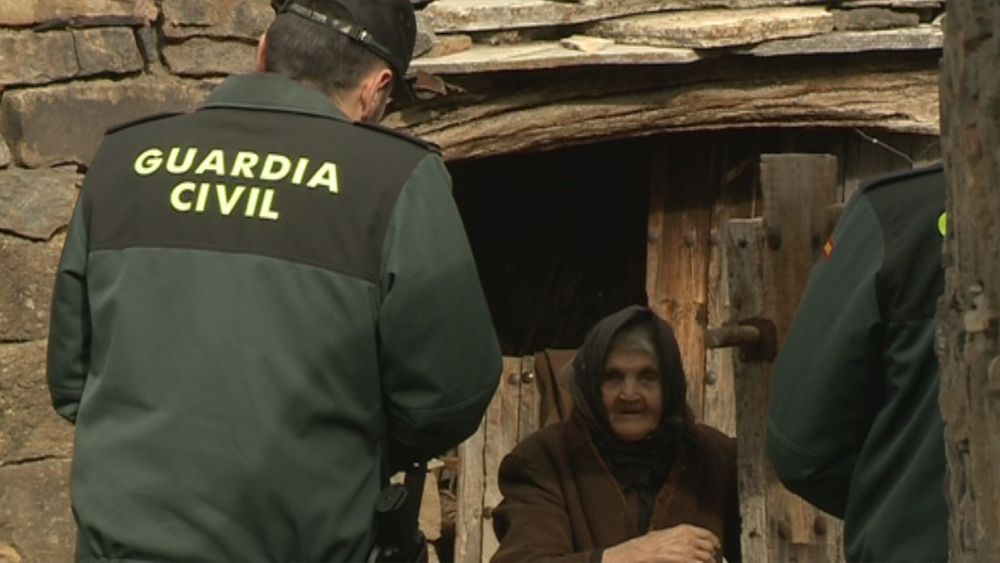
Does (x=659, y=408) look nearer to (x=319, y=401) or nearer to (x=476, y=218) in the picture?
(x=319, y=401)

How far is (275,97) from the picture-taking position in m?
3.51

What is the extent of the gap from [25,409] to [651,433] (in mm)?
1564

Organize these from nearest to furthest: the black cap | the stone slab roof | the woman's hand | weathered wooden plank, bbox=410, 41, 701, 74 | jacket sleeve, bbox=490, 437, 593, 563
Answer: the black cap
the woman's hand
jacket sleeve, bbox=490, 437, 593, 563
weathered wooden plank, bbox=410, 41, 701, 74
the stone slab roof

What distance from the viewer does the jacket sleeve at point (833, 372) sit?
3211 millimetres

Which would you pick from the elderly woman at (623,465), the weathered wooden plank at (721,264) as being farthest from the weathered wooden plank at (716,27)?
the elderly woman at (623,465)

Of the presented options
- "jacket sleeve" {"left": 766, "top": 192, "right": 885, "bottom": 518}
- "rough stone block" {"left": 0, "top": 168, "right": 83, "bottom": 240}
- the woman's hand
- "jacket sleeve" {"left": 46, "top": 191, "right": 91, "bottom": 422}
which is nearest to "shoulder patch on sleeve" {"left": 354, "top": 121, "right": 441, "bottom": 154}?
"jacket sleeve" {"left": 46, "top": 191, "right": 91, "bottom": 422}

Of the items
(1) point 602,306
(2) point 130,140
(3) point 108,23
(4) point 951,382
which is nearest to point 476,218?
(1) point 602,306

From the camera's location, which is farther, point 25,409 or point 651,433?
point 25,409

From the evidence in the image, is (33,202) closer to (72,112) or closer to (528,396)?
(72,112)

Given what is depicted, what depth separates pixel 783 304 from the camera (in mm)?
4449

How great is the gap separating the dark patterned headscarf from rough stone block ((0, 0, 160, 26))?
55.6 inches

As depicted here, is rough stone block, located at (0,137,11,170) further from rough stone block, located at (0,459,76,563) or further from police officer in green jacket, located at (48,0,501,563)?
police officer in green jacket, located at (48,0,501,563)

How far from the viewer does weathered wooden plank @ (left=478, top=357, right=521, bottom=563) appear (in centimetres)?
665

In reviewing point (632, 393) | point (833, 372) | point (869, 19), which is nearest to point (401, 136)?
point (833, 372)
